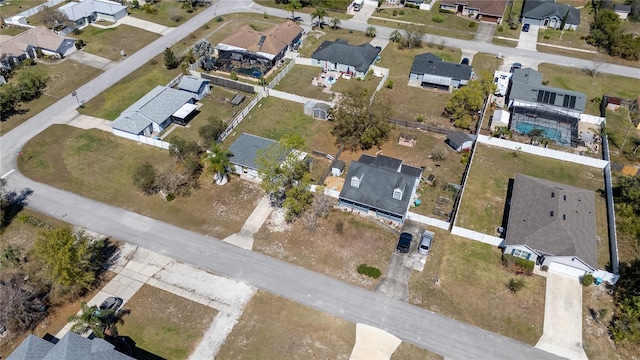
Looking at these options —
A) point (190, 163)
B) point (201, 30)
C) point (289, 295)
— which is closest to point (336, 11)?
point (201, 30)

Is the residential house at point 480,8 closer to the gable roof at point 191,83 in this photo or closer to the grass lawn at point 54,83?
the gable roof at point 191,83

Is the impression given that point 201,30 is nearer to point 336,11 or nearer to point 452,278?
point 336,11

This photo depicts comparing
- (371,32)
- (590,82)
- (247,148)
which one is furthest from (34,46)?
(590,82)

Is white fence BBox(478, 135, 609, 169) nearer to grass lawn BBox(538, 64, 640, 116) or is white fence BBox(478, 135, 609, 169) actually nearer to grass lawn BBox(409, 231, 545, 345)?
grass lawn BBox(538, 64, 640, 116)

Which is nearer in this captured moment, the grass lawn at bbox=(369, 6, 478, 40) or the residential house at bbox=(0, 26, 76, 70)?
the residential house at bbox=(0, 26, 76, 70)

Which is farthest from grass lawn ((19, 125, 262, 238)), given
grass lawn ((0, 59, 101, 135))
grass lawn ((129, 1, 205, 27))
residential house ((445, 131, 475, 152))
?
grass lawn ((129, 1, 205, 27))

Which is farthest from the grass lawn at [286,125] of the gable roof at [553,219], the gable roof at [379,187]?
the gable roof at [553,219]

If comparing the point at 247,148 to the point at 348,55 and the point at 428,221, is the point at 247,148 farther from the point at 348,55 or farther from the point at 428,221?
the point at 348,55
